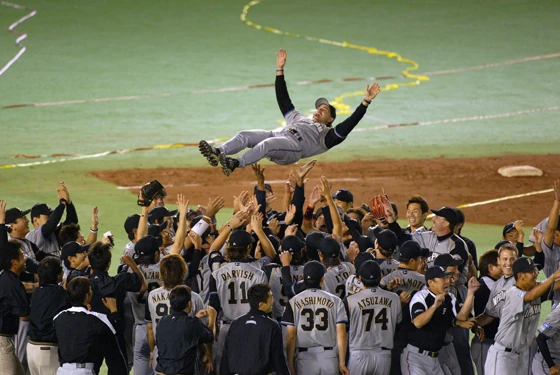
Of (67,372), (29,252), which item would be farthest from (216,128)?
(67,372)

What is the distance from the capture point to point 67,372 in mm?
8859

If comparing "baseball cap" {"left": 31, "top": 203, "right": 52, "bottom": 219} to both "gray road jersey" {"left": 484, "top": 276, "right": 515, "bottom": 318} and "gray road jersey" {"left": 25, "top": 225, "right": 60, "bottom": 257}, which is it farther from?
"gray road jersey" {"left": 484, "top": 276, "right": 515, "bottom": 318}

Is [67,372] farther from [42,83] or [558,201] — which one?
[42,83]

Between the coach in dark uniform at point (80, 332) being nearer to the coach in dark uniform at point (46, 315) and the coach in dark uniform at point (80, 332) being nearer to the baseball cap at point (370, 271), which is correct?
the coach in dark uniform at point (46, 315)

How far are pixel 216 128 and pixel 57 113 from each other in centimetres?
473

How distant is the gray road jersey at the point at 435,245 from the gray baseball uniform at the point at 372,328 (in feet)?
4.10

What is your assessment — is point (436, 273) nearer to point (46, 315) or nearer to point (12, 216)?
point (46, 315)

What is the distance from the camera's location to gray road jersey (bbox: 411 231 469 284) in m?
10.3

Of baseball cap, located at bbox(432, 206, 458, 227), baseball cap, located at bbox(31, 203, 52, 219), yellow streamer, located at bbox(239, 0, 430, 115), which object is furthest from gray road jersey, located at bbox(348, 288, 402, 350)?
yellow streamer, located at bbox(239, 0, 430, 115)

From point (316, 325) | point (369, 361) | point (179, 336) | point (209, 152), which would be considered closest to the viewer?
point (179, 336)

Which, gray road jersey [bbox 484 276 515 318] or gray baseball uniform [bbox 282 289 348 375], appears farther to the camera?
gray road jersey [bbox 484 276 515 318]

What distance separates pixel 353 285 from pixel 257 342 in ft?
4.25

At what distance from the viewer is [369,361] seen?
364 inches

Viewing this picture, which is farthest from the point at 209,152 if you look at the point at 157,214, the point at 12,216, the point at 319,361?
the point at 319,361
